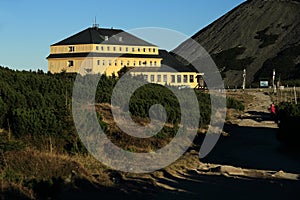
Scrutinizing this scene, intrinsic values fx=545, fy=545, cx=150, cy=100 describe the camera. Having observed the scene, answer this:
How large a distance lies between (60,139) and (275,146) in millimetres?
10047

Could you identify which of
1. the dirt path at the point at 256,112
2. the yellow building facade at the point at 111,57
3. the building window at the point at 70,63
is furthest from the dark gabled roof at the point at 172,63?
the building window at the point at 70,63

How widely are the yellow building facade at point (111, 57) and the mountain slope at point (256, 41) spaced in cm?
2508

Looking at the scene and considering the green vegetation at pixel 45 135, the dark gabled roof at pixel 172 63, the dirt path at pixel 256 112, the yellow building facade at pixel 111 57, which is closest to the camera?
the green vegetation at pixel 45 135

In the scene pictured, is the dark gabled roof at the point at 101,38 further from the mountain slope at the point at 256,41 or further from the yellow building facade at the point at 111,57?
the mountain slope at the point at 256,41

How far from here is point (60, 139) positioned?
16891mm

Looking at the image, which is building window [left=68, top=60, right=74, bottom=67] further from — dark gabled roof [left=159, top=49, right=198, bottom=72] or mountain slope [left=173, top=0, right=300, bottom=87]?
mountain slope [left=173, top=0, right=300, bottom=87]

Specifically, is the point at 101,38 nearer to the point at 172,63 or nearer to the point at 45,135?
the point at 172,63

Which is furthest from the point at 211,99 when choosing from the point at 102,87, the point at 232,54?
the point at 232,54

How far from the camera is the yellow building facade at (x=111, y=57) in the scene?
62.2m

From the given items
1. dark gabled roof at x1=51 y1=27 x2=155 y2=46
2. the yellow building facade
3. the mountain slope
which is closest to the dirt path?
the yellow building facade

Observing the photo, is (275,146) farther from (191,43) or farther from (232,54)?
(191,43)

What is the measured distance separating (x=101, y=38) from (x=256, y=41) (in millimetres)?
51107

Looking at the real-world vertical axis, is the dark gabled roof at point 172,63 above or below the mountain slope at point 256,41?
below

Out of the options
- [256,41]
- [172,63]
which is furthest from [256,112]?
[256,41]
